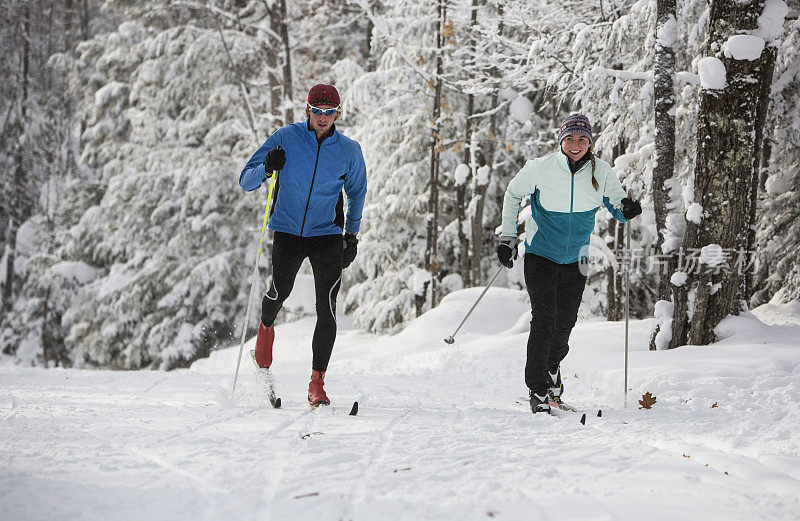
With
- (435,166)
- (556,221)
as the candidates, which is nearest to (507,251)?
(556,221)

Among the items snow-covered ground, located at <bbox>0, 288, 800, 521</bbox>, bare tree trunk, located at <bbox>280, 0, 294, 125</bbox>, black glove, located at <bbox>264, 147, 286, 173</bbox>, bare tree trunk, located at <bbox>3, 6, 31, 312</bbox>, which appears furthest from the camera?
bare tree trunk, located at <bbox>3, 6, 31, 312</bbox>

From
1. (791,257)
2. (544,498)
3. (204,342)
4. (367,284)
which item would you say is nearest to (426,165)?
(367,284)

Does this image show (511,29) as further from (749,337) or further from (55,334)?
(55,334)

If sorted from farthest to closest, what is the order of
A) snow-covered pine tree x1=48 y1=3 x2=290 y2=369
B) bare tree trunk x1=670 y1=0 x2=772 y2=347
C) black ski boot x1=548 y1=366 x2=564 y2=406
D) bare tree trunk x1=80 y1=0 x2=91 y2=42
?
1. bare tree trunk x1=80 y1=0 x2=91 y2=42
2. snow-covered pine tree x1=48 y1=3 x2=290 y2=369
3. bare tree trunk x1=670 y1=0 x2=772 y2=347
4. black ski boot x1=548 y1=366 x2=564 y2=406

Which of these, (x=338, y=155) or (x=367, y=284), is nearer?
(x=338, y=155)

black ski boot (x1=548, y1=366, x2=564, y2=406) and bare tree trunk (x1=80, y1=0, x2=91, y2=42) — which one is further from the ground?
bare tree trunk (x1=80, y1=0, x2=91, y2=42)

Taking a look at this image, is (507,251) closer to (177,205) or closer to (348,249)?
Result: (348,249)

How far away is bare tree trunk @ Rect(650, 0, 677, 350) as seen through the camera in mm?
6746

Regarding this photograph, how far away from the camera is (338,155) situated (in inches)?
175

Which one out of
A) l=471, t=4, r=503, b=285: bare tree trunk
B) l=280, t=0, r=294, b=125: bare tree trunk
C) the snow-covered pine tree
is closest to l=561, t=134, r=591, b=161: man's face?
l=471, t=4, r=503, b=285: bare tree trunk

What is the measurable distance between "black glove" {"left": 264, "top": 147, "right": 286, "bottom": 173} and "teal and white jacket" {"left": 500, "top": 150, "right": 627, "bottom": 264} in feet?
5.04

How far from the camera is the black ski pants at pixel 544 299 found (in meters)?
4.52

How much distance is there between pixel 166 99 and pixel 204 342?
7.40 meters

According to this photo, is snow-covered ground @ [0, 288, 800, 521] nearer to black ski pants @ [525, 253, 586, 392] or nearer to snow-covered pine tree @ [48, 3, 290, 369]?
black ski pants @ [525, 253, 586, 392]
